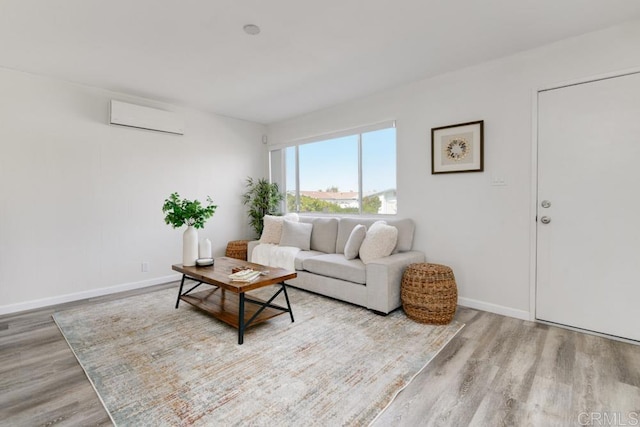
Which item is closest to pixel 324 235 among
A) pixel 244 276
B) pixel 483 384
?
pixel 244 276

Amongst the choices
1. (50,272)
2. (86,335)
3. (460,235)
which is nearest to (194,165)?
(50,272)

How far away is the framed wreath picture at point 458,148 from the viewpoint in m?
3.03

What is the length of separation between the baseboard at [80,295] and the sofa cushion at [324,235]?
2.02 metres

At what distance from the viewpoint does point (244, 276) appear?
101 inches

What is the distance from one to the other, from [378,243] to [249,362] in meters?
1.67

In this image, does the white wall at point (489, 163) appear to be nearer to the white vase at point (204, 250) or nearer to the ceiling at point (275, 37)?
the ceiling at point (275, 37)

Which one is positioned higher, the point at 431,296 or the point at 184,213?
the point at 184,213

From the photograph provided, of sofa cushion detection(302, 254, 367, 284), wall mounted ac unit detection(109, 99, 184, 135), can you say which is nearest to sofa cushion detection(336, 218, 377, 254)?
sofa cushion detection(302, 254, 367, 284)

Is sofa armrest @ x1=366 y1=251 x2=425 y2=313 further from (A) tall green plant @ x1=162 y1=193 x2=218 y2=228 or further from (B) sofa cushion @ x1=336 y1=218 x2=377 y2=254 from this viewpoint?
(A) tall green plant @ x1=162 y1=193 x2=218 y2=228

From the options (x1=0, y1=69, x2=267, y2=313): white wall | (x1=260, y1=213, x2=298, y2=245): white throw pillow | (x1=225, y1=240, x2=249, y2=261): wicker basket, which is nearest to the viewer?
(x1=0, y1=69, x2=267, y2=313): white wall

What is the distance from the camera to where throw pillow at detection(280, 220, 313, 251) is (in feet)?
13.6

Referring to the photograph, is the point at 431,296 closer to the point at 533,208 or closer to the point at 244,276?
the point at 533,208

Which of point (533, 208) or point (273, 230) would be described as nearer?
point (533, 208)

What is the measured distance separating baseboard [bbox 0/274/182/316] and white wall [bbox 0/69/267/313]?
0.03 feet
